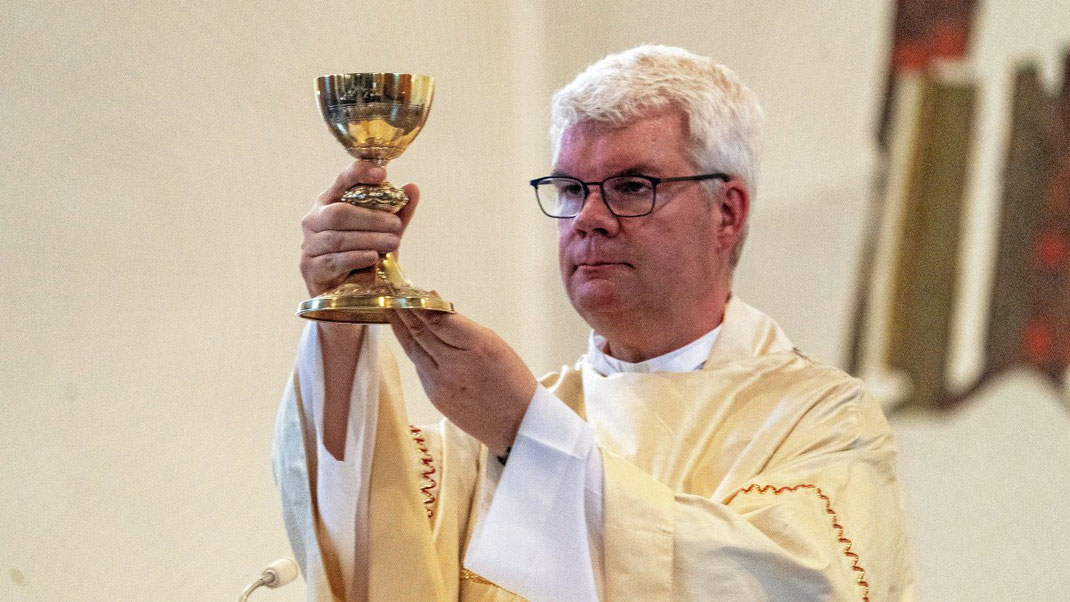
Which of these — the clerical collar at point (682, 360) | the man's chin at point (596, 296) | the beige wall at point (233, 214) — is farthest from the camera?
the beige wall at point (233, 214)

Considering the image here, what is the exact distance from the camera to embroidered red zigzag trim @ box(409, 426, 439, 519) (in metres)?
2.63

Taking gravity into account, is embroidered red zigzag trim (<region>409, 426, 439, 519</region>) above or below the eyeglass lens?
below

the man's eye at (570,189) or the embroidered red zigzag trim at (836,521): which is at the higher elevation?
the man's eye at (570,189)

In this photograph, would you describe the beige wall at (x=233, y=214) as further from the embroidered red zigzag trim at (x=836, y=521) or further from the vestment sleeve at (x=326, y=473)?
the embroidered red zigzag trim at (x=836, y=521)

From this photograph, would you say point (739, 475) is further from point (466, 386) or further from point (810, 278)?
point (810, 278)

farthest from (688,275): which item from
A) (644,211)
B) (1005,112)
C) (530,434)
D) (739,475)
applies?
(1005,112)

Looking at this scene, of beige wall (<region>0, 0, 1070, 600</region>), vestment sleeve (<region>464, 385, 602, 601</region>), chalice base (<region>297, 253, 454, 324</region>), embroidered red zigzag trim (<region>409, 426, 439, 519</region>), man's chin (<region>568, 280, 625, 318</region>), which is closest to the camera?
chalice base (<region>297, 253, 454, 324</region>)

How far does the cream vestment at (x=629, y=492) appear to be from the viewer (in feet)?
7.38

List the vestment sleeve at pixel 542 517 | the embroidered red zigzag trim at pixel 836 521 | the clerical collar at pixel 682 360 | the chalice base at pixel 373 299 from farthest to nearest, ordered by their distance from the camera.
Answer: the clerical collar at pixel 682 360, the embroidered red zigzag trim at pixel 836 521, the vestment sleeve at pixel 542 517, the chalice base at pixel 373 299

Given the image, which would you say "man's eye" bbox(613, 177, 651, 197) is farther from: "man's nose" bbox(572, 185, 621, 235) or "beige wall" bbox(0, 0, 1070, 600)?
"beige wall" bbox(0, 0, 1070, 600)

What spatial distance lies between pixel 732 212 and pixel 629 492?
37.3 inches

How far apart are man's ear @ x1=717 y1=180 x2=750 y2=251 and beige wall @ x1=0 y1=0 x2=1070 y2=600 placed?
2.06 m

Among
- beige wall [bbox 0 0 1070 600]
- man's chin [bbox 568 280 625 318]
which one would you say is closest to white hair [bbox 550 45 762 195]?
man's chin [bbox 568 280 625 318]

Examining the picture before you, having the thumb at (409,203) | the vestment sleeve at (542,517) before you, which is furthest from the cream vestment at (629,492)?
the thumb at (409,203)
